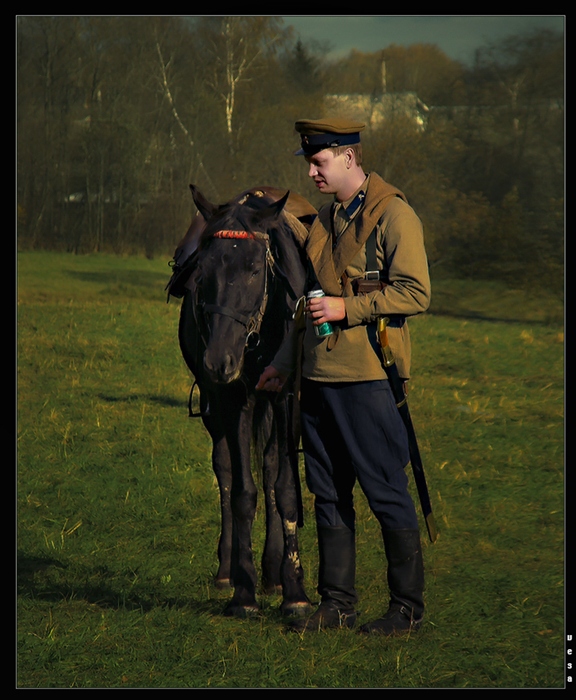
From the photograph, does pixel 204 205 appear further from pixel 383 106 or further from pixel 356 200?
pixel 383 106

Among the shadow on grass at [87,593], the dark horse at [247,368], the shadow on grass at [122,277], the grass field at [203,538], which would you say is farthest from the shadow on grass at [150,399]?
the shadow on grass at [122,277]

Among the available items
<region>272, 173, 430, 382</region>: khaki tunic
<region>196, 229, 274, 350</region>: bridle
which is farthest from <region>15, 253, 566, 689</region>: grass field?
<region>196, 229, 274, 350</region>: bridle

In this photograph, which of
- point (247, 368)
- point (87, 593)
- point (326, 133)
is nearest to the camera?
point (326, 133)

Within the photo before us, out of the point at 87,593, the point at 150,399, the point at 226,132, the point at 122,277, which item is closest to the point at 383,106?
the point at 226,132

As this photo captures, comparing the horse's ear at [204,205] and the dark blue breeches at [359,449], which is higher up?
the horse's ear at [204,205]

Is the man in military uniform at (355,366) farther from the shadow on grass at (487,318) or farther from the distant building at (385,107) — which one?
the distant building at (385,107)

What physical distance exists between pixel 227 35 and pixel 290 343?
2378 cm

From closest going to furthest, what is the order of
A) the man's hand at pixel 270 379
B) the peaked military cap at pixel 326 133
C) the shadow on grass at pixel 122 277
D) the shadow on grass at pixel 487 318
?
the peaked military cap at pixel 326 133
the man's hand at pixel 270 379
the shadow on grass at pixel 487 318
the shadow on grass at pixel 122 277

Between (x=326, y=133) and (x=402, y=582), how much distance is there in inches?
93.2

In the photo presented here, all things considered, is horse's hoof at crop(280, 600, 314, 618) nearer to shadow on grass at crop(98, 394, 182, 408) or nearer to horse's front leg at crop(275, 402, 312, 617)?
horse's front leg at crop(275, 402, 312, 617)

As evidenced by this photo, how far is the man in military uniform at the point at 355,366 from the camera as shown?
5137 mm

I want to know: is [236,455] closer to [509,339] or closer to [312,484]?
[312,484]

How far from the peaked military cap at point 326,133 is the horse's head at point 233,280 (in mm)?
588

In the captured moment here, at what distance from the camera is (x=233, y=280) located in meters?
5.53
